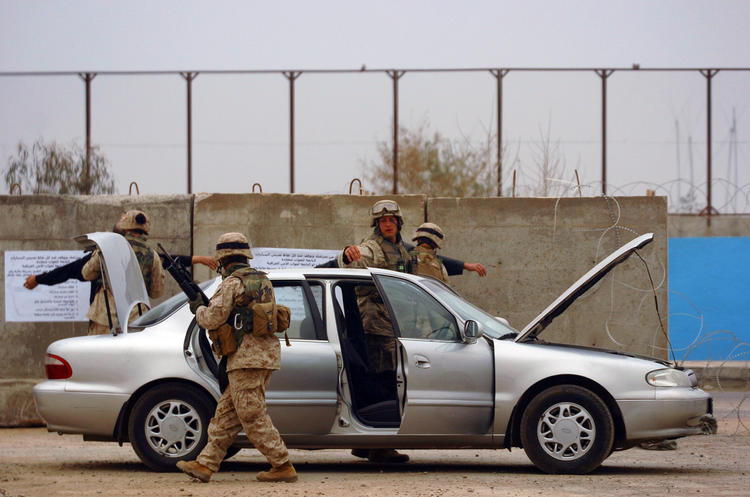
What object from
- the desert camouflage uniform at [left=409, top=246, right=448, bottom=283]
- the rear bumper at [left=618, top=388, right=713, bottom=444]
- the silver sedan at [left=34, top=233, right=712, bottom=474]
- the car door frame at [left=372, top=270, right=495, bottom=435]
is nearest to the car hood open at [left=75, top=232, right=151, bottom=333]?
the silver sedan at [left=34, top=233, right=712, bottom=474]

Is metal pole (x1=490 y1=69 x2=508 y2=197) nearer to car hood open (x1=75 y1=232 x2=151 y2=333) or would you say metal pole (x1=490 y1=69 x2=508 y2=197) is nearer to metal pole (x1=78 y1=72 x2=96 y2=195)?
metal pole (x1=78 y1=72 x2=96 y2=195)

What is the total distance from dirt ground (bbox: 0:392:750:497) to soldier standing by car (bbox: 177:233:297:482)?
162 mm

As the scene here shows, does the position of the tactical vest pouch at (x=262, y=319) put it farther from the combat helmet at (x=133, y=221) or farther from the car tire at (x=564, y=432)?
the combat helmet at (x=133, y=221)

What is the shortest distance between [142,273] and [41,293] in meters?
2.50

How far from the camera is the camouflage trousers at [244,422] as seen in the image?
7828 mm

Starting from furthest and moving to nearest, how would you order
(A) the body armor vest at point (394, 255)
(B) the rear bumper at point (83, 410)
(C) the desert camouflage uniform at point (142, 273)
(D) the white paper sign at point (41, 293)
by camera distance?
(D) the white paper sign at point (41, 293)
(C) the desert camouflage uniform at point (142, 273)
(A) the body armor vest at point (394, 255)
(B) the rear bumper at point (83, 410)

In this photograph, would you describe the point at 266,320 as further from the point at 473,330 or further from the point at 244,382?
the point at 473,330

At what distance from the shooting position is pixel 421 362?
8.33 m

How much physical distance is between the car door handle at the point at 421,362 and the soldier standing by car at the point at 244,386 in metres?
1.00

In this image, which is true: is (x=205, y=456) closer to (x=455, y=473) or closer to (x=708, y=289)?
(x=455, y=473)

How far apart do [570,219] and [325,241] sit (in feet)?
8.47

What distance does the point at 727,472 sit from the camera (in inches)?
339

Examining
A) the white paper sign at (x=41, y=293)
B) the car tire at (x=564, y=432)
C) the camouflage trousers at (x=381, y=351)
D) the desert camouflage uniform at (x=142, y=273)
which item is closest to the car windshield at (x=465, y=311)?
the camouflage trousers at (x=381, y=351)

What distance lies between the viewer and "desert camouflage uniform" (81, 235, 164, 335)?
10297 mm
